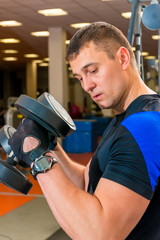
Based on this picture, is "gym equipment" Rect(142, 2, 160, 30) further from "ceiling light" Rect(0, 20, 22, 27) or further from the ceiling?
"ceiling light" Rect(0, 20, 22, 27)

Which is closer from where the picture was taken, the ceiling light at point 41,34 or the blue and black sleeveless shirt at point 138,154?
the blue and black sleeveless shirt at point 138,154

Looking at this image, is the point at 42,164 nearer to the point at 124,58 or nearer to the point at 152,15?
the point at 124,58

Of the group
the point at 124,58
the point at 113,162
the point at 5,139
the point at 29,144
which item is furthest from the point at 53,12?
the point at 113,162

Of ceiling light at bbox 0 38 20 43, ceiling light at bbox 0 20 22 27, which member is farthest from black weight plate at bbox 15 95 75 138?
ceiling light at bbox 0 38 20 43

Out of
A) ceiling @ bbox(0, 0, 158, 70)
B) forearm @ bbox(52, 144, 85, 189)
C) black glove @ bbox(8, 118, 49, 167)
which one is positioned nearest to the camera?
black glove @ bbox(8, 118, 49, 167)

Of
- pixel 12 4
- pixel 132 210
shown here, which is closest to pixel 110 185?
pixel 132 210

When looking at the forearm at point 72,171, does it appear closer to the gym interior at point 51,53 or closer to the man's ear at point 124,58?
the gym interior at point 51,53

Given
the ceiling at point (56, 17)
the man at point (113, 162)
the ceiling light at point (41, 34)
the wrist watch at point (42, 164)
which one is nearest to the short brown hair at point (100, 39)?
the man at point (113, 162)

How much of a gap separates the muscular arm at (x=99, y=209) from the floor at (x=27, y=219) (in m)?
2.15

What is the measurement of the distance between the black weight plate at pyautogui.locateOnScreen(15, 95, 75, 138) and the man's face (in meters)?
0.13

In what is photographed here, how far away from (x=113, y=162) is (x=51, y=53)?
29.7ft

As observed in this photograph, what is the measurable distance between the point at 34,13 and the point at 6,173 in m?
7.52

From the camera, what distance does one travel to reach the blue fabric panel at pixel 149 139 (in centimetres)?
88

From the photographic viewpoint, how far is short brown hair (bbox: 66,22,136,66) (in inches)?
40.7
